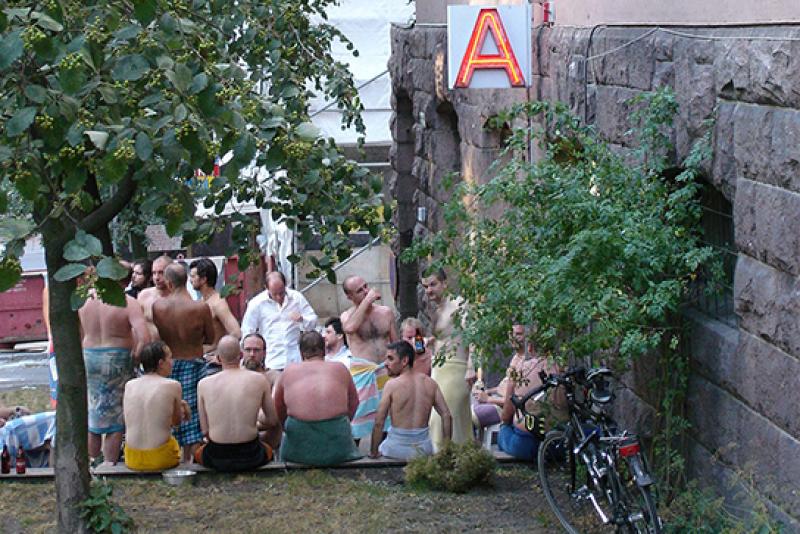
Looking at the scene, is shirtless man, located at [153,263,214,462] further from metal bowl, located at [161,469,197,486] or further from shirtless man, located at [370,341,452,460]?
shirtless man, located at [370,341,452,460]

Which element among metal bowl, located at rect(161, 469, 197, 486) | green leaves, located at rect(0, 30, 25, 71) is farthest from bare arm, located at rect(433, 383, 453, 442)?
green leaves, located at rect(0, 30, 25, 71)

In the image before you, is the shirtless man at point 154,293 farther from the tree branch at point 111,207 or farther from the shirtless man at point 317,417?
the tree branch at point 111,207

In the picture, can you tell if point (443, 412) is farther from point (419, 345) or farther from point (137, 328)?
point (137, 328)

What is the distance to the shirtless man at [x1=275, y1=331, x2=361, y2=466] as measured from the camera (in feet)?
32.9

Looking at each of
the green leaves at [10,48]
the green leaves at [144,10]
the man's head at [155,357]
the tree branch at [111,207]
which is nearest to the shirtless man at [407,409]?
the man's head at [155,357]

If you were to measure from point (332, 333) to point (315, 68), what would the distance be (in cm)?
228

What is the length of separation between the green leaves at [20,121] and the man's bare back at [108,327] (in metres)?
4.19

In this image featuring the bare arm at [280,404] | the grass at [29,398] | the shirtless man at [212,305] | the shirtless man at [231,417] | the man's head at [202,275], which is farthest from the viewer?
the grass at [29,398]

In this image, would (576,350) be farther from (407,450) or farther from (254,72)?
(254,72)

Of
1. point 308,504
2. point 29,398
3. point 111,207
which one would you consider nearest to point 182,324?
point 308,504

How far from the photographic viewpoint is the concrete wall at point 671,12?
23.0 ft

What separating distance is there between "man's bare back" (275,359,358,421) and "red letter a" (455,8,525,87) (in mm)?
2329

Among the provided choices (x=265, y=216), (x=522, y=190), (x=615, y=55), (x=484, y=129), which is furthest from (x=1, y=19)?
(x=265, y=216)

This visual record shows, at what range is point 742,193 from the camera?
7.28 metres
